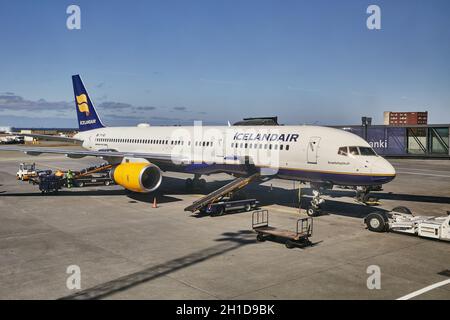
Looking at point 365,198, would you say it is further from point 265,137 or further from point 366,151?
point 265,137

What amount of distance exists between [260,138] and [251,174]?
2197 mm

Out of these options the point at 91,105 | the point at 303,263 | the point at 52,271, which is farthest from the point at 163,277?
the point at 91,105

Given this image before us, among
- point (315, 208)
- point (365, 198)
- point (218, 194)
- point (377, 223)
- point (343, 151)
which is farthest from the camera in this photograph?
point (365, 198)

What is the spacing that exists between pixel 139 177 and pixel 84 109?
18788 millimetres

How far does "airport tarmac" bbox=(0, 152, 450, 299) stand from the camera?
36.3ft

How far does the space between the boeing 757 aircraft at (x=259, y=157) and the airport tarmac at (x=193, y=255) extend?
6.80ft

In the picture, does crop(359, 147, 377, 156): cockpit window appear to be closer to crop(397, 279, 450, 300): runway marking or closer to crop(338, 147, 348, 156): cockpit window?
crop(338, 147, 348, 156): cockpit window

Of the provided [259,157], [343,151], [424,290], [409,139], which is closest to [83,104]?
[259,157]

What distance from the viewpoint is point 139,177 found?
2306cm

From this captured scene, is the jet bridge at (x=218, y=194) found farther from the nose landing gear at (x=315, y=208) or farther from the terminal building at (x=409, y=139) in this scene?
the terminal building at (x=409, y=139)

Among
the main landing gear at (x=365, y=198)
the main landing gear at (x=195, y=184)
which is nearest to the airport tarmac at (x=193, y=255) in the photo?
the main landing gear at (x=365, y=198)

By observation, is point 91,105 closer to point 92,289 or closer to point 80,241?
point 80,241

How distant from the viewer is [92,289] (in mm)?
11000

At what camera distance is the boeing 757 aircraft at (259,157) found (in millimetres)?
19531
